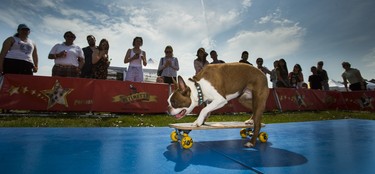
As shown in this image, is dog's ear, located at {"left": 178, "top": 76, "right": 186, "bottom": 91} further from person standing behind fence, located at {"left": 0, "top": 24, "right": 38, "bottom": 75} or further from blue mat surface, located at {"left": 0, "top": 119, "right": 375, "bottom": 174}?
person standing behind fence, located at {"left": 0, "top": 24, "right": 38, "bottom": 75}

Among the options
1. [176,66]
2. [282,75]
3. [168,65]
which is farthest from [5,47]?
[282,75]

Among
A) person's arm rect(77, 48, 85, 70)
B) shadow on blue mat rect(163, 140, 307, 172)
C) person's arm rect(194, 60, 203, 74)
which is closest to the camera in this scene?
shadow on blue mat rect(163, 140, 307, 172)

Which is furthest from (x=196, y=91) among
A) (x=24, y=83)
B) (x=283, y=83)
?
(x=283, y=83)

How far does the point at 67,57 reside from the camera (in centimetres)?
823

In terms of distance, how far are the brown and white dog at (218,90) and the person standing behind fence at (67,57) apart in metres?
6.18

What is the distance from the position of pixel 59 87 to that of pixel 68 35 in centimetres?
201

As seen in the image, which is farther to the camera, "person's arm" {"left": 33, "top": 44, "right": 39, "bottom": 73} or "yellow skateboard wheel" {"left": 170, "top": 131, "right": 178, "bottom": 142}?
"person's arm" {"left": 33, "top": 44, "right": 39, "bottom": 73}

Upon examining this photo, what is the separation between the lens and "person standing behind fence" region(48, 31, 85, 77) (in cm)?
806

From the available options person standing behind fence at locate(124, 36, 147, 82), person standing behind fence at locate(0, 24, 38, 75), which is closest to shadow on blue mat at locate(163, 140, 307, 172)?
person standing behind fence at locate(124, 36, 147, 82)

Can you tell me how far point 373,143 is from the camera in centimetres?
411

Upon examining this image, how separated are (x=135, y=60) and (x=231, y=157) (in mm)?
7062

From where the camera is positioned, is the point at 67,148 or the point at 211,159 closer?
the point at 211,159

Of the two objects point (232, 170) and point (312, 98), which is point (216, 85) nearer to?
point (232, 170)

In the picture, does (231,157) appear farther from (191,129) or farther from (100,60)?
(100,60)
